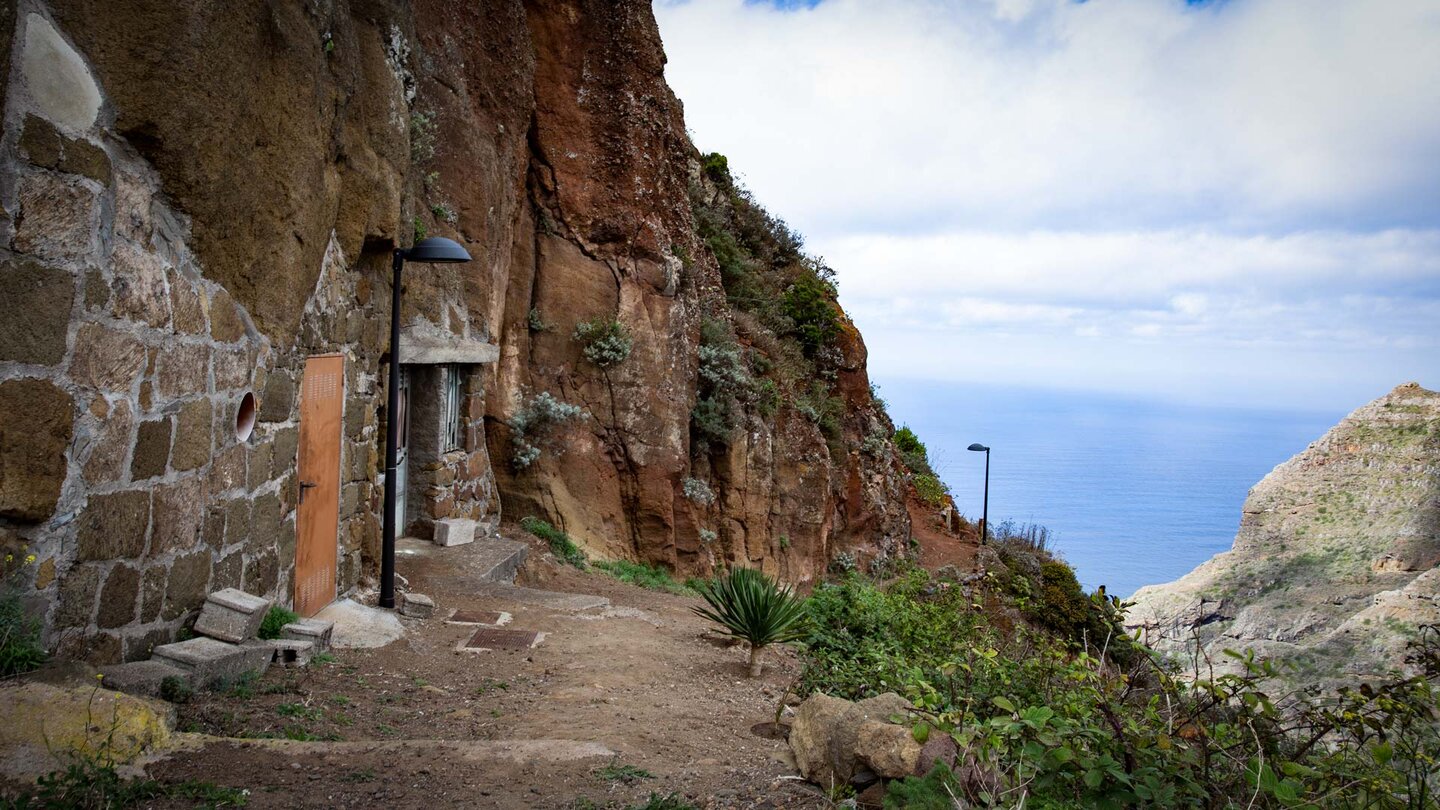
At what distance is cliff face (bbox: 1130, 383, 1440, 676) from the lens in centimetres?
1611

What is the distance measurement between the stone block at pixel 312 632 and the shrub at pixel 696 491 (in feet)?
24.3

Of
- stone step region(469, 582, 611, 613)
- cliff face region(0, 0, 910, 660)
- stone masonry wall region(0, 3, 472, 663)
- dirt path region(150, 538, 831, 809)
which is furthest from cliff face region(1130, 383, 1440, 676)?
stone masonry wall region(0, 3, 472, 663)

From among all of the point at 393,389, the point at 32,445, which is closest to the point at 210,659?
the point at 32,445

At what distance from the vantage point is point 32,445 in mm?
3430

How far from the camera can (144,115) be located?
13.0 feet

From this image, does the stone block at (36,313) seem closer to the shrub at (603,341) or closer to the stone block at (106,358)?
the stone block at (106,358)

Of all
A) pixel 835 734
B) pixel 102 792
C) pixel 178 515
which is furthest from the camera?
pixel 178 515

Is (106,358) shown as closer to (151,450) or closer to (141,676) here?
(151,450)

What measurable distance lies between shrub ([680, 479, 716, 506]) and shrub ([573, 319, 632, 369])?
6.91ft

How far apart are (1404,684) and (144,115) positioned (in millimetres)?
5386

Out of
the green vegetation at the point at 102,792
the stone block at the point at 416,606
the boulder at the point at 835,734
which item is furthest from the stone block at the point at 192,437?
the boulder at the point at 835,734

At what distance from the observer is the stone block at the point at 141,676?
3.76 m

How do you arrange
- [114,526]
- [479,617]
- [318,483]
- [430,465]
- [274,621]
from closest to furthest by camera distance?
[114,526]
[274,621]
[318,483]
[479,617]
[430,465]

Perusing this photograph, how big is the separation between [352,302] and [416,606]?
2.52m
